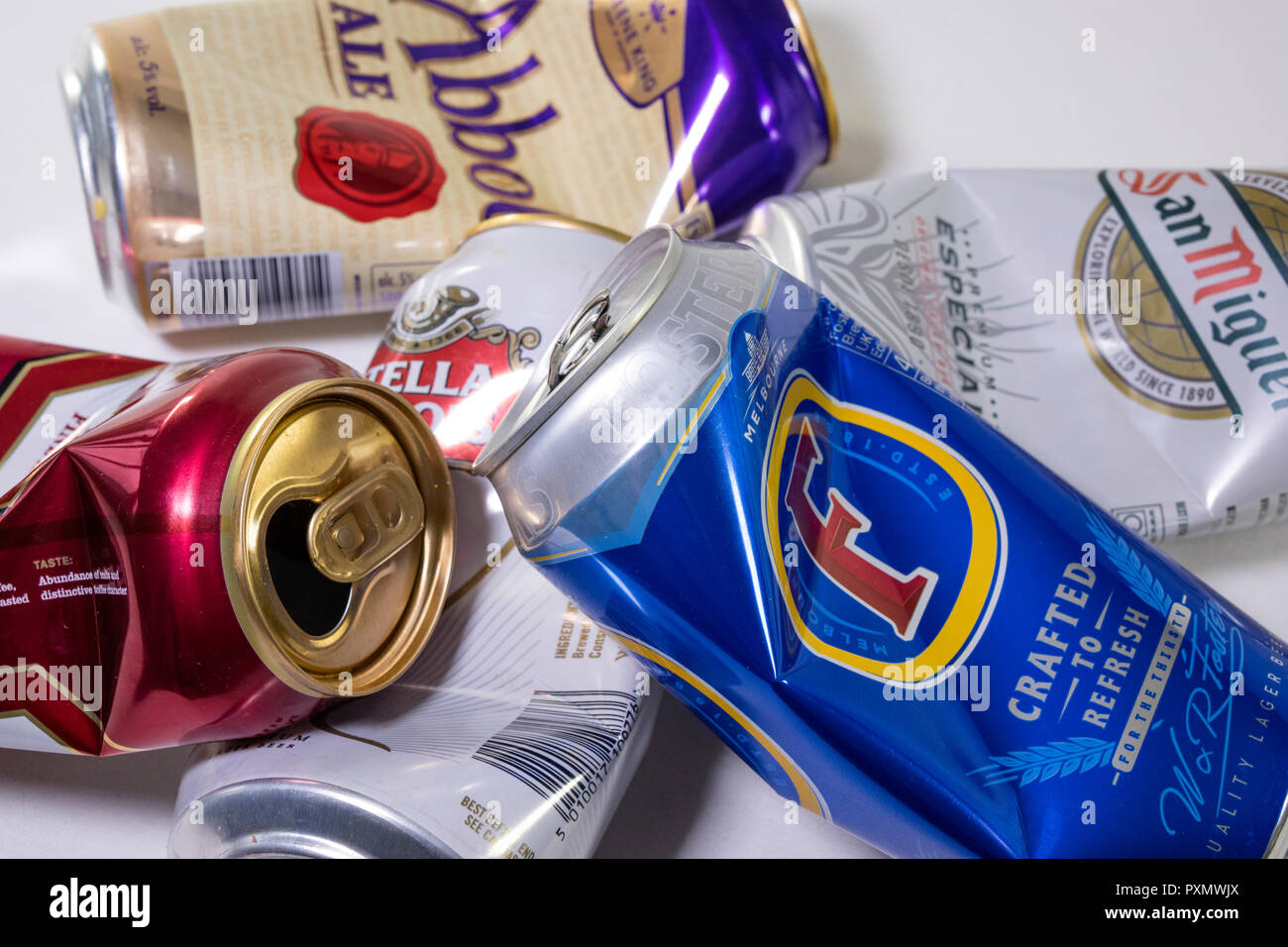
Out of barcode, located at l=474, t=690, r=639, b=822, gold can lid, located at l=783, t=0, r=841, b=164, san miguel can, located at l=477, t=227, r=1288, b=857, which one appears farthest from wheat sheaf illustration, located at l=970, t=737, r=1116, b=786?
gold can lid, located at l=783, t=0, r=841, b=164

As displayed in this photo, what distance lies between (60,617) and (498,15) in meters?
0.69

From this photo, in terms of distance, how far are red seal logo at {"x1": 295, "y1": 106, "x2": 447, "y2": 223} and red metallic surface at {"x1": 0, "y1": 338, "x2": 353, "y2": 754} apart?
1.25ft

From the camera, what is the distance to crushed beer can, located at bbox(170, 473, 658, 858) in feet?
2.09

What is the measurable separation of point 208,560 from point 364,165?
1.64ft

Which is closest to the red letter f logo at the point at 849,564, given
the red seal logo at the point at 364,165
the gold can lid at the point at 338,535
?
the gold can lid at the point at 338,535

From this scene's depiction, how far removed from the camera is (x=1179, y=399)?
36.0 inches

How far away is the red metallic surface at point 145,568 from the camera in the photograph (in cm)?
64
